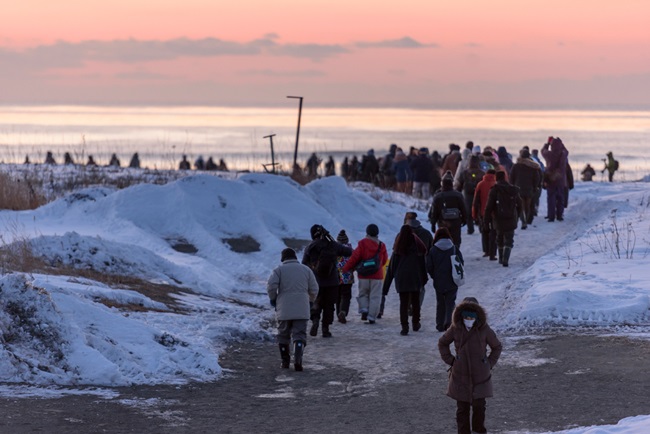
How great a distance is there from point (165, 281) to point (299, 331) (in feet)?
19.8

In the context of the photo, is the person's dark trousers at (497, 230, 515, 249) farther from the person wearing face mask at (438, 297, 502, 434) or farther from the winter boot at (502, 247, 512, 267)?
the person wearing face mask at (438, 297, 502, 434)

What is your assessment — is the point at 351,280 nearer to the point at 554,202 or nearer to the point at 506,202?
the point at 506,202

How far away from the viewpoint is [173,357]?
1293 centimetres

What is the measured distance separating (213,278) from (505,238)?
5459 mm

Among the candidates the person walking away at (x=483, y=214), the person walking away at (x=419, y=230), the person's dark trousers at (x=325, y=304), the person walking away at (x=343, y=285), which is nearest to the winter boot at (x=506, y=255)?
the person walking away at (x=483, y=214)

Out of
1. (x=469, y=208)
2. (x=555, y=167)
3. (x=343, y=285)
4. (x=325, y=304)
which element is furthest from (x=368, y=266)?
(x=555, y=167)

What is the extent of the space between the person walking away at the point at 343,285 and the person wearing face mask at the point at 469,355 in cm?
657

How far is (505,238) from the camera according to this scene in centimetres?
2108

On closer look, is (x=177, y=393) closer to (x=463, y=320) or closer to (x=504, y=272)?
(x=463, y=320)

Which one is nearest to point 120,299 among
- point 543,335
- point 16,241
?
point 16,241

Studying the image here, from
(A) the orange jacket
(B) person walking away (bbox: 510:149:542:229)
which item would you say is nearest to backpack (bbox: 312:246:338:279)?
(A) the orange jacket

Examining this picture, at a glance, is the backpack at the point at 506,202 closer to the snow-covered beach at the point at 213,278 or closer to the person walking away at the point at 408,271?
the snow-covered beach at the point at 213,278

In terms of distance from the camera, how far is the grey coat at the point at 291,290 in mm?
13266

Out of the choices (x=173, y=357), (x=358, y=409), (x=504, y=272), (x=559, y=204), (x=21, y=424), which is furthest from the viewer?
(x=559, y=204)
